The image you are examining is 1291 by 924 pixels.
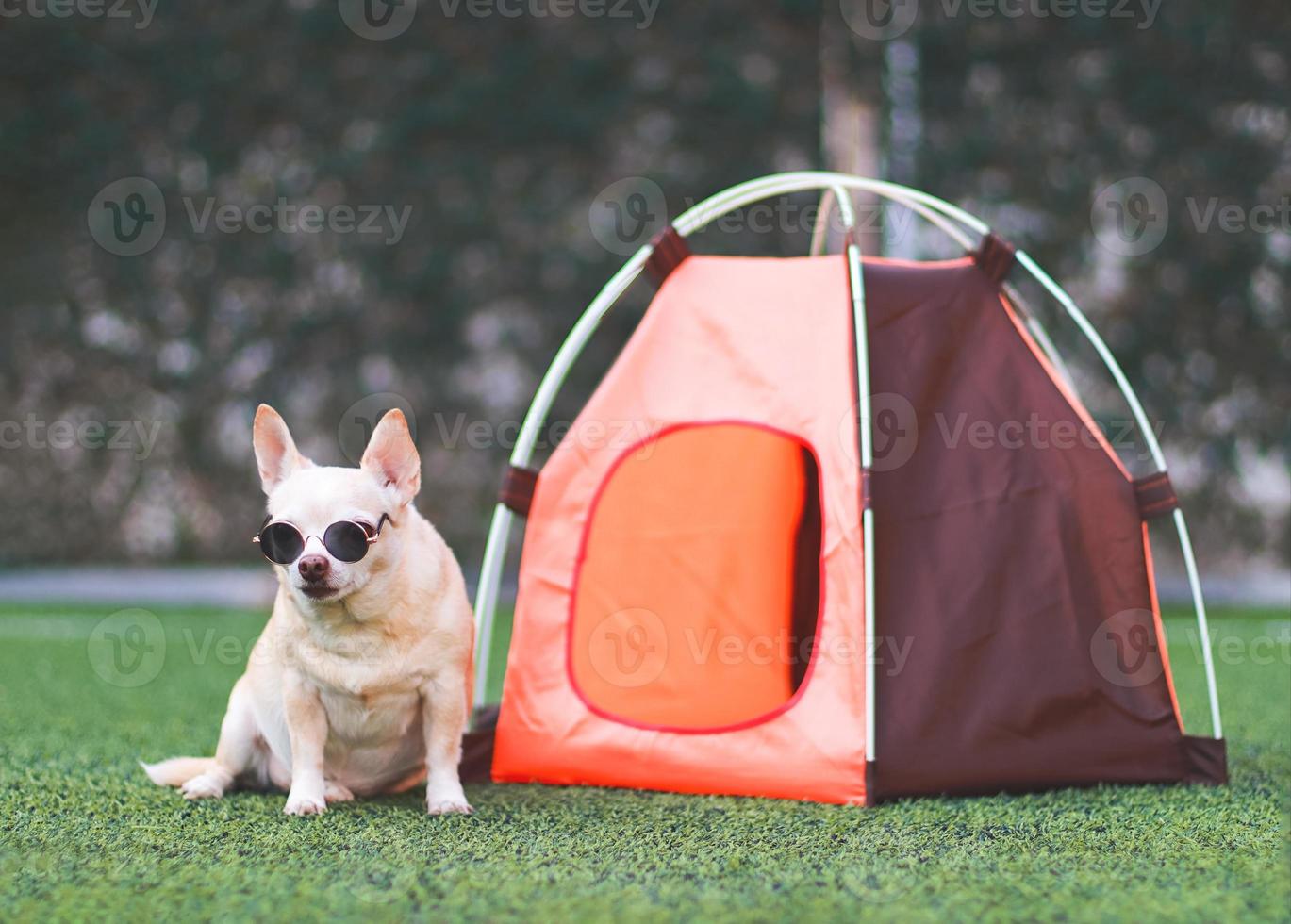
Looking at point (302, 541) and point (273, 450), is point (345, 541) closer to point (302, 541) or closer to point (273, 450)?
point (302, 541)

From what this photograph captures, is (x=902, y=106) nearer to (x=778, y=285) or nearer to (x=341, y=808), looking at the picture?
(x=778, y=285)

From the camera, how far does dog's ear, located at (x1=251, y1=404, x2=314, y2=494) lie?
103 inches

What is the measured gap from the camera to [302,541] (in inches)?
97.0

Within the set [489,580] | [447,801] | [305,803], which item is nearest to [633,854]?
[447,801]

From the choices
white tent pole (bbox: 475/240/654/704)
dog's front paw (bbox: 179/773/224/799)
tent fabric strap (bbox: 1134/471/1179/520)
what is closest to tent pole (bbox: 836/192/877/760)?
white tent pole (bbox: 475/240/654/704)

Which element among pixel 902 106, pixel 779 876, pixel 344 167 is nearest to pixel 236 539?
pixel 344 167

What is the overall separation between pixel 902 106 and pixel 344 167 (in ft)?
10.8

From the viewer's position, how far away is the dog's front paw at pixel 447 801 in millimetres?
2580

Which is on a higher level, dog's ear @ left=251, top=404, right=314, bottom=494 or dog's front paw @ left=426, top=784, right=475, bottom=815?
dog's ear @ left=251, top=404, right=314, bottom=494

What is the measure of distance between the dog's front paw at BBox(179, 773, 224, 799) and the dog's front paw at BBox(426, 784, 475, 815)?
0.48 metres

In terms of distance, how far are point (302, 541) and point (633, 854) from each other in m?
0.87

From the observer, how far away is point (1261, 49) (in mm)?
7195

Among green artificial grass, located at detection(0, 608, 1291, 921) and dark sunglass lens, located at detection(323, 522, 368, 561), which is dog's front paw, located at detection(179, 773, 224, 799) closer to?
green artificial grass, located at detection(0, 608, 1291, 921)

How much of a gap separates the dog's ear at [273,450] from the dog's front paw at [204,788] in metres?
0.65
